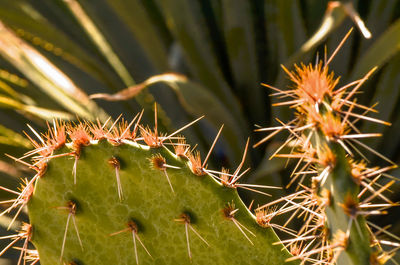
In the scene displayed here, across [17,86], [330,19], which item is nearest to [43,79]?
[17,86]

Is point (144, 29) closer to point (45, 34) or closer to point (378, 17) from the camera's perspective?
point (45, 34)

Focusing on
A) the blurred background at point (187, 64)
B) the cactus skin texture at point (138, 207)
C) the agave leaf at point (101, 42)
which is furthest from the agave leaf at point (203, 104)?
the cactus skin texture at point (138, 207)

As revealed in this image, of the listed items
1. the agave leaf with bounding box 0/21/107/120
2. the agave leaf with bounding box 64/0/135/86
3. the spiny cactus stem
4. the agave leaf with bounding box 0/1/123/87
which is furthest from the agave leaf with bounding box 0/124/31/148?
the spiny cactus stem

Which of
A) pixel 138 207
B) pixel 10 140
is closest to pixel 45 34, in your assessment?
pixel 10 140

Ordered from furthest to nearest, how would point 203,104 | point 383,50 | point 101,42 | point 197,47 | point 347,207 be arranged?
point 101,42 < point 197,47 < point 203,104 < point 383,50 < point 347,207

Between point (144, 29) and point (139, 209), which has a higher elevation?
point (139, 209)

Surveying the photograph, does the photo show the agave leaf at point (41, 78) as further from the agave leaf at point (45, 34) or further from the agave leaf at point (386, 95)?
the agave leaf at point (386, 95)

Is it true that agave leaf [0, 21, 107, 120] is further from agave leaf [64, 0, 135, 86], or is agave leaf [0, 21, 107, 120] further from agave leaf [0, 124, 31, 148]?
agave leaf [0, 124, 31, 148]
